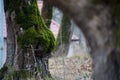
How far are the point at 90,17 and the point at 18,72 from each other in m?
5.96

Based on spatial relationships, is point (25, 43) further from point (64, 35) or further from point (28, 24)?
point (64, 35)

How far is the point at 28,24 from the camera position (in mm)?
8977

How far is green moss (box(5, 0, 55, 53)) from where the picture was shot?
8828 mm

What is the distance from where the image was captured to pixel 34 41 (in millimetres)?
8789

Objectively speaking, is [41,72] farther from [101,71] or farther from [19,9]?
[101,71]

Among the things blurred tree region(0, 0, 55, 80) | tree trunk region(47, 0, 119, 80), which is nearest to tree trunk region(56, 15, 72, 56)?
blurred tree region(0, 0, 55, 80)

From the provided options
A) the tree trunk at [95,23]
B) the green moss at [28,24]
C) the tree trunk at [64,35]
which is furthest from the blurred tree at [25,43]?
the tree trunk at [64,35]

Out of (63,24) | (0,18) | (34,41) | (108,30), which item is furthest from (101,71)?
(63,24)

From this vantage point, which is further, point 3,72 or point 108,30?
point 3,72

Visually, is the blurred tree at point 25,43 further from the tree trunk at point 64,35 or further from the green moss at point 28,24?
the tree trunk at point 64,35

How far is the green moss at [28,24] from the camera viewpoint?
8.83 meters

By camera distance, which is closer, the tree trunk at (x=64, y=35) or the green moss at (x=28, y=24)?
the green moss at (x=28, y=24)

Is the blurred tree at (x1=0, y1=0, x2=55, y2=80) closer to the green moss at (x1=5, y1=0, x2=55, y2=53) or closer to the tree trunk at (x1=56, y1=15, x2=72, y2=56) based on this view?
the green moss at (x1=5, y1=0, x2=55, y2=53)

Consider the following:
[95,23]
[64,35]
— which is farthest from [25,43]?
[64,35]
